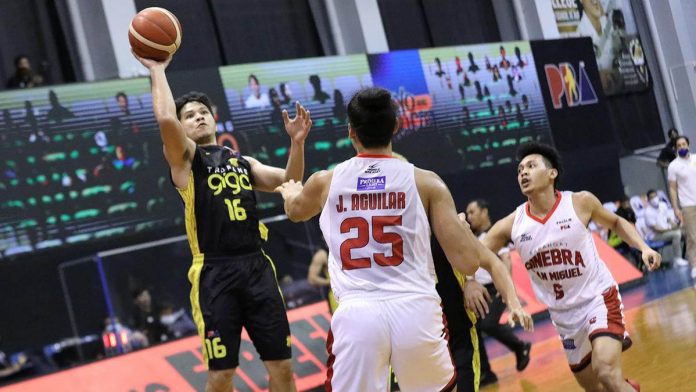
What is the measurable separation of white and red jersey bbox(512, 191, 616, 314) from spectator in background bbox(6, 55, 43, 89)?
8155 millimetres

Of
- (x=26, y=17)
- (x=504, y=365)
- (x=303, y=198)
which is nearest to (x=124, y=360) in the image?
(x=504, y=365)

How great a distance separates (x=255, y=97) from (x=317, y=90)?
1030mm

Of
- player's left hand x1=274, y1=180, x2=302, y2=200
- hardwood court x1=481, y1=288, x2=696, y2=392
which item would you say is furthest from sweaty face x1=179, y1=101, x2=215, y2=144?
hardwood court x1=481, y1=288, x2=696, y2=392

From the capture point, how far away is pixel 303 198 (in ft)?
12.8

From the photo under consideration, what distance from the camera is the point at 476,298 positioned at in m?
4.44

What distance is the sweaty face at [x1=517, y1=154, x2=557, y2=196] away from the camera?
5750 mm

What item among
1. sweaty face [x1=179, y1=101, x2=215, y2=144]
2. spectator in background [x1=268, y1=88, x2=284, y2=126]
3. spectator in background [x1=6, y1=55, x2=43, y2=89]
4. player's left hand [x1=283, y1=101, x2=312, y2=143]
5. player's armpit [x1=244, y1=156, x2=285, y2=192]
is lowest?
player's armpit [x1=244, y1=156, x2=285, y2=192]

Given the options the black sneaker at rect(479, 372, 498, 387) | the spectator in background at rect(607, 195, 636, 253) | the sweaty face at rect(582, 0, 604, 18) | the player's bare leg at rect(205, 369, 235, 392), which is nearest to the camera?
the player's bare leg at rect(205, 369, 235, 392)

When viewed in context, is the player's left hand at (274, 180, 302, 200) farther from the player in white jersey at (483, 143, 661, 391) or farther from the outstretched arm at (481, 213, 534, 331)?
the player in white jersey at (483, 143, 661, 391)

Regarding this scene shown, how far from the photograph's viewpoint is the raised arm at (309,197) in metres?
3.85

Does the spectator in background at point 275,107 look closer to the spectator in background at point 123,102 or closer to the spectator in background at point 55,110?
the spectator in background at point 123,102

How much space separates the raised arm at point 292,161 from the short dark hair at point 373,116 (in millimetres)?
810

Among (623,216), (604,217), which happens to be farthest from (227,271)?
(623,216)

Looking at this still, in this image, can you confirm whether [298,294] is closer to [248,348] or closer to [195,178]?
[248,348]
